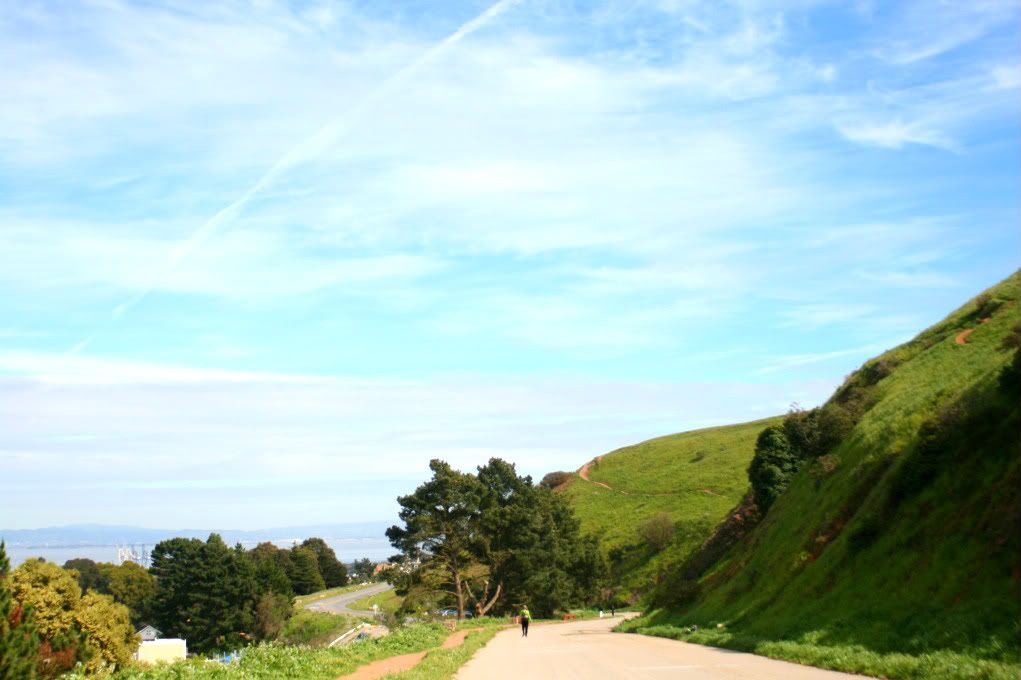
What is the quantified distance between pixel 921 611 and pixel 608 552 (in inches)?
2639

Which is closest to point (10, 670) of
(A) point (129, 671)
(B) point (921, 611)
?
(A) point (129, 671)

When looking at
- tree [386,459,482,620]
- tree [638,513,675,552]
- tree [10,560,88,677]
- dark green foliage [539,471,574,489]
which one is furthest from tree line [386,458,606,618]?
dark green foliage [539,471,574,489]

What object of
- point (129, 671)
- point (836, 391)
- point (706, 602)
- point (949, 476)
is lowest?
point (706, 602)

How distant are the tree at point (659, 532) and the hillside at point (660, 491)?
1.87 feet

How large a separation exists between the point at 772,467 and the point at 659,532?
32292 mm

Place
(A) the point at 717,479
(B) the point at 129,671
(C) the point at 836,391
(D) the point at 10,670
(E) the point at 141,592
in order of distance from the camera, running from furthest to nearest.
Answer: (E) the point at 141,592
(A) the point at 717,479
(C) the point at 836,391
(D) the point at 10,670
(B) the point at 129,671

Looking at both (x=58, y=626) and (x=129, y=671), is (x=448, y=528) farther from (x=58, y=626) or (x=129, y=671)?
(x=129, y=671)

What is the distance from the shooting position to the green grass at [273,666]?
1884cm

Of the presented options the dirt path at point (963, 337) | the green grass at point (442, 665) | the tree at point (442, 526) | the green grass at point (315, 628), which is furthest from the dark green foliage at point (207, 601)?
A: the dirt path at point (963, 337)

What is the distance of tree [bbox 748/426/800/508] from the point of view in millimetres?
45928

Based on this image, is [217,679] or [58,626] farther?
[58,626]

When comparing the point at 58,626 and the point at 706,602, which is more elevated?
the point at 58,626

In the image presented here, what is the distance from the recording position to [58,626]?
1540 inches

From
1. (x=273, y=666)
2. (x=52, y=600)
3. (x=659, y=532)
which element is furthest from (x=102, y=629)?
(x=659, y=532)
